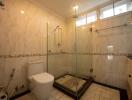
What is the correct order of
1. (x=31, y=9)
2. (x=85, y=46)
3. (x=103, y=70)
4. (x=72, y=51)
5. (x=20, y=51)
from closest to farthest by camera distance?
(x=20, y=51), (x=31, y=9), (x=103, y=70), (x=85, y=46), (x=72, y=51)

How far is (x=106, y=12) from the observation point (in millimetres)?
2420

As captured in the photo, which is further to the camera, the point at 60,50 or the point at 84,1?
the point at 60,50


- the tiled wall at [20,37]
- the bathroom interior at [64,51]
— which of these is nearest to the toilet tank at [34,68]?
the bathroom interior at [64,51]

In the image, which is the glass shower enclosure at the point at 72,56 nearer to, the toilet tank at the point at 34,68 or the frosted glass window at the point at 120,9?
the toilet tank at the point at 34,68

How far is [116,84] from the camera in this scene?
7.14ft

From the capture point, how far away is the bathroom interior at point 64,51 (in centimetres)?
175

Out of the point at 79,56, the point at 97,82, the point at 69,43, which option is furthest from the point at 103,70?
the point at 69,43

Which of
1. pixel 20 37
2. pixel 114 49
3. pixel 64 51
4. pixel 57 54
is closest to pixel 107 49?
pixel 114 49

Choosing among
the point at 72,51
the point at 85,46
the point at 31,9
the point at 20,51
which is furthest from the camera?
the point at 72,51

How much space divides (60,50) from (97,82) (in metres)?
1.73

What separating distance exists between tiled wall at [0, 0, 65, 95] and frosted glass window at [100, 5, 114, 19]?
1876mm

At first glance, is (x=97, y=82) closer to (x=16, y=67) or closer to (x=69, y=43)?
(x=69, y=43)

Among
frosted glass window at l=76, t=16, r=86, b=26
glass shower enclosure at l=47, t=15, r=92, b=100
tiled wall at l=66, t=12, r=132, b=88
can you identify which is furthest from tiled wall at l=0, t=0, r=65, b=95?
tiled wall at l=66, t=12, r=132, b=88

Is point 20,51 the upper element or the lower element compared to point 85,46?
lower
